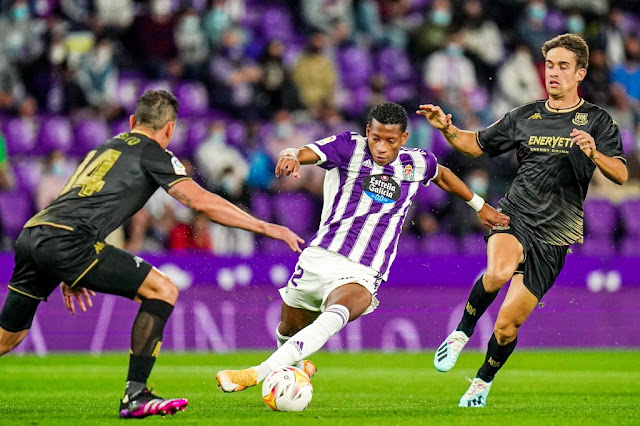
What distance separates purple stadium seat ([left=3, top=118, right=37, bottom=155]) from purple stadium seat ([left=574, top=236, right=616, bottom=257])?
8313mm

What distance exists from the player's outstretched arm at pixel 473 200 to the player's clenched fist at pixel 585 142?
3.12ft

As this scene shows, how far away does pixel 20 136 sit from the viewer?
17.3 metres

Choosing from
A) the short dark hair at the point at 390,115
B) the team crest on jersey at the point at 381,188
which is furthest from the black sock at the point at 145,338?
the short dark hair at the point at 390,115

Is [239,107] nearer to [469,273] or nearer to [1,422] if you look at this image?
[469,273]

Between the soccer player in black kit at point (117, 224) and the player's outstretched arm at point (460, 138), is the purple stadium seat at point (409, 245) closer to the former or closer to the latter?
the player's outstretched arm at point (460, 138)

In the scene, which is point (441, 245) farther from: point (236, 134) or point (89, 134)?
point (89, 134)

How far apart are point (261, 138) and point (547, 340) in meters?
5.16

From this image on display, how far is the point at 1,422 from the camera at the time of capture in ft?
23.4

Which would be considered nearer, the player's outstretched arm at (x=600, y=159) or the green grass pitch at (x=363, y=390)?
the green grass pitch at (x=363, y=390)

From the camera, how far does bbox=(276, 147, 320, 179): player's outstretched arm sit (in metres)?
7.69

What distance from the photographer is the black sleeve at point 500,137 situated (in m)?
9.14

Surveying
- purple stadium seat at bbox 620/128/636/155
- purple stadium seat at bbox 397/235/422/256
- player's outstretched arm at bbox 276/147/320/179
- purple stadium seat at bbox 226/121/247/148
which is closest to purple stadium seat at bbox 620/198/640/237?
purple stadium seat at bbox 620/128/636/155

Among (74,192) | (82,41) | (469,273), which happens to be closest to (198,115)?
(82,41)

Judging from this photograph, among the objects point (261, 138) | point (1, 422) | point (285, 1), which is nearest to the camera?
point (1, 422)
